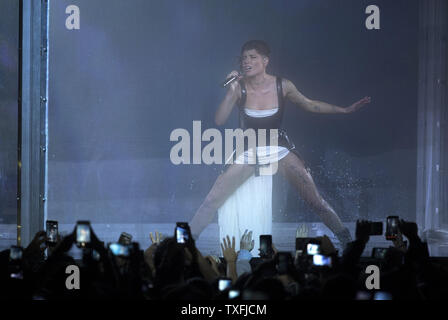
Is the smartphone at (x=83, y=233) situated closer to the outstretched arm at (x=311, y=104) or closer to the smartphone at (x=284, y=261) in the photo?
the smartphone at (x=284, y=261)

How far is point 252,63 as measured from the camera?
8578 mm

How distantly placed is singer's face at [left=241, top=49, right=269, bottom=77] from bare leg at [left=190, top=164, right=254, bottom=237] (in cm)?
128

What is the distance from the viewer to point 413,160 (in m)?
8.48

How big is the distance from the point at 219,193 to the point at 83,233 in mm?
4738

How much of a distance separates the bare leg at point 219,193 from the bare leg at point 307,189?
1.63 ft

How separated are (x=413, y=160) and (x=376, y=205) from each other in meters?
0.78

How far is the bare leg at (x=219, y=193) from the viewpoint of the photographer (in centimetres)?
856

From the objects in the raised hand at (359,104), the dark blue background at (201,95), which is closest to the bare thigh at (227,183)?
the dark blue background at (201,95)

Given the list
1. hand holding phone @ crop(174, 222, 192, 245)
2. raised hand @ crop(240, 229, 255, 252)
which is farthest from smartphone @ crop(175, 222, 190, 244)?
raised hand @ crop(240, 229, 255, 252)

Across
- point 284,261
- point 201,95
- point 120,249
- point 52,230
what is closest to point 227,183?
point 201,95

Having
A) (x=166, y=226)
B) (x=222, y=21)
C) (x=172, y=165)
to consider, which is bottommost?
(x=166, y=226)

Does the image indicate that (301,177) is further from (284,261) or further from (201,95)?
(284,261)

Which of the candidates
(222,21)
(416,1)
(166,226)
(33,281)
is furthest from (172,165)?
(33,281)

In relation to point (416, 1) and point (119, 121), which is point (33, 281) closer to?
point (119, 121)
